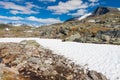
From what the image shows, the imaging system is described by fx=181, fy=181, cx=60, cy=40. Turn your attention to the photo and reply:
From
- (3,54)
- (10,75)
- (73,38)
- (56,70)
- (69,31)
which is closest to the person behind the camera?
(10,75)

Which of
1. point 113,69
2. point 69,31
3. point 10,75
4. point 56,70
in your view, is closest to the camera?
point 10,75

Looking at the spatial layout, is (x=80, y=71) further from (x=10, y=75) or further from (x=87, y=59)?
(x=10, y=75)

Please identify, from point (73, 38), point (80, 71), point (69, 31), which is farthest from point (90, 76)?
point (69, 31)

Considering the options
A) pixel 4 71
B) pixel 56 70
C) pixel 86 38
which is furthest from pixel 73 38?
pixel 4 71

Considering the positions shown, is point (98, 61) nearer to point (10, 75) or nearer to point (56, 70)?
point (56, 70)

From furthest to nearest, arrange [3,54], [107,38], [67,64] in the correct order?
1. [107,38]
2. [3,54]
3. [67,64]

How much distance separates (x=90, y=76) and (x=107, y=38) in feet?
85.9

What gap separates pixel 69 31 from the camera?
58.8 metres

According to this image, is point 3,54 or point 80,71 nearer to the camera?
point 80,71

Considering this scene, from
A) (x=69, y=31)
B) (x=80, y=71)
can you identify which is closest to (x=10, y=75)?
(x=80, y=71)

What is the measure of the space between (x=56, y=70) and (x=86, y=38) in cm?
2543

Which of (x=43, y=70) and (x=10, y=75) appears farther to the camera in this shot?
(x=43, y=70)

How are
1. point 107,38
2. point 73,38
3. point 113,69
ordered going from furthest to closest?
1. point 73,38
2. point 107,38
3. point 113,69

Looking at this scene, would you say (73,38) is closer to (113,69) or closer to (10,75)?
(113,69)
